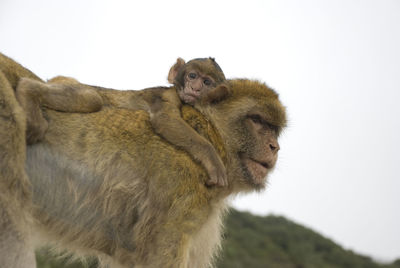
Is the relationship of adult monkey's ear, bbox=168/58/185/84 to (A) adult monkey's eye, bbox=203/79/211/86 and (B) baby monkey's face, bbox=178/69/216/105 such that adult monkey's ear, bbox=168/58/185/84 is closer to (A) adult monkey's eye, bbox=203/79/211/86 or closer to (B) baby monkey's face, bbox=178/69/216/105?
(B) baby monkey's face, bbox=178/69/216/105

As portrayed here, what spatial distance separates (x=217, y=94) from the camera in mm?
4410

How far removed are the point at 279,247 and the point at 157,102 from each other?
55.9ft

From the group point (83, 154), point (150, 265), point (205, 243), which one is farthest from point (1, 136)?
point (205, 243)

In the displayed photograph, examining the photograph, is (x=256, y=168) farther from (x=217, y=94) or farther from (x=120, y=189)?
(x=120, y=189)

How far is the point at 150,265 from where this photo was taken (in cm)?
376

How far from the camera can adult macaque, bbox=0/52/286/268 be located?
374 cm

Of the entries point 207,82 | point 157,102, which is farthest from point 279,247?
point 157,102

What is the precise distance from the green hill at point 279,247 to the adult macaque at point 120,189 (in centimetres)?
1313

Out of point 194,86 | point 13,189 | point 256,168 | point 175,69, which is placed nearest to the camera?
point 13,189

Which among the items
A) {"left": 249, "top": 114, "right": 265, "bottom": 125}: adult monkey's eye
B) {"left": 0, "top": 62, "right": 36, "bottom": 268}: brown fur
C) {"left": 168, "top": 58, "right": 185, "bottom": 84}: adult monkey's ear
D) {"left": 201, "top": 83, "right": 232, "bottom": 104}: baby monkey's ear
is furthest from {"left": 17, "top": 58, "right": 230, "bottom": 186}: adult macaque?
{"left": 168, "top": 58, "right": 185, "bottom": 84}: adult monkey's ear

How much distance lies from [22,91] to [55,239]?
1.21 metres

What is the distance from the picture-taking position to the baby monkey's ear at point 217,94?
4.39 m

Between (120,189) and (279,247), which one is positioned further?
(279,247)

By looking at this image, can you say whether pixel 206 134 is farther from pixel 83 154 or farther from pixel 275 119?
pixel 83 154
